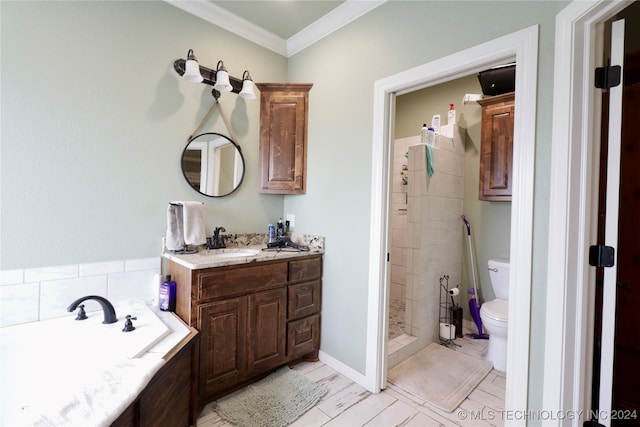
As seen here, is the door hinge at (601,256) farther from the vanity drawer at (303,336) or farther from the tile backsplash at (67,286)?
the tile backsplash at (67,286)

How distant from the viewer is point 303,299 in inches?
89.1

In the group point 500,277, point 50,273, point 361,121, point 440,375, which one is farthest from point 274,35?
point 440,375

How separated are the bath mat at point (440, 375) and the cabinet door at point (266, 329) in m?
0.88

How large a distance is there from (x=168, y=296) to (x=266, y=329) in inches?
27.0

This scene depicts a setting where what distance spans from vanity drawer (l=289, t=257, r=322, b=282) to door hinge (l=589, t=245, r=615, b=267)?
1.65 metres

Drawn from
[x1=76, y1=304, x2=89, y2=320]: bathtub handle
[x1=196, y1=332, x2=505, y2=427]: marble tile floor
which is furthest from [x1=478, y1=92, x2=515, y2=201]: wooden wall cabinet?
[x1=76, y1=304, x2=89, y2=320]: bathtub handle

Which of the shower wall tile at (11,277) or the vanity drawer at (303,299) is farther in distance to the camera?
the vanity drawer at (303,299)

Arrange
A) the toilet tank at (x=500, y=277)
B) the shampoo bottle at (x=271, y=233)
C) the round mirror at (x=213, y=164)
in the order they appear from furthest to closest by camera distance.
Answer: the toilet tank at (x=500, y=277) < the shampoo bottle at (x=271, y=233) < the round mirror at (x=213, y=164)

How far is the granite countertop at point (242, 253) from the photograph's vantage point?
1773mm

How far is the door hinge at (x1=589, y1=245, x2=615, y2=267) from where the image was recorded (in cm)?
119

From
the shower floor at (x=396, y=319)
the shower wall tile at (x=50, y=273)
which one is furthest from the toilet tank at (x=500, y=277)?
the shower wall tile at (x=50, y=273)

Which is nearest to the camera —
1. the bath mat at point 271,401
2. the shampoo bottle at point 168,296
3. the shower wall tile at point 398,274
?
the bath mat at point 271,401

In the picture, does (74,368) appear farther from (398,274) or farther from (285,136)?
(398,274)

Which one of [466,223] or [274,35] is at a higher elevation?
[274,35]
